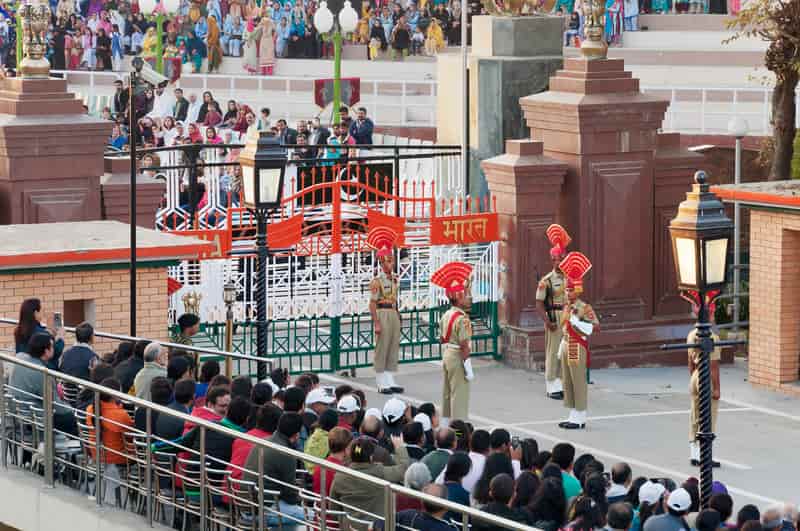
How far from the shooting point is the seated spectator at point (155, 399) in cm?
1366

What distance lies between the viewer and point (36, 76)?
22438mm

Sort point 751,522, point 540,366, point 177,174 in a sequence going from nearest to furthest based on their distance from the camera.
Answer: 1. point 751,522
2. point 540,366
3. point 177,174

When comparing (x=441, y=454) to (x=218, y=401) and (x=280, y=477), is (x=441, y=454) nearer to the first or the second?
(x=280, y=477)

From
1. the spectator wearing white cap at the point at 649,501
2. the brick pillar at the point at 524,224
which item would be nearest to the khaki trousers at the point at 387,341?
the brick pillar at the point at 524,224

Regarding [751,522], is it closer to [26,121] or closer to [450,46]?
[26,121]

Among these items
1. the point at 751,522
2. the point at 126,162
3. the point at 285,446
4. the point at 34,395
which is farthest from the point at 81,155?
the point at 751,522

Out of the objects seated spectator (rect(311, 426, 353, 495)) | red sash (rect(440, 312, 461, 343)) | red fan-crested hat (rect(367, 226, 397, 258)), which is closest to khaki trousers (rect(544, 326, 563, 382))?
red fan-crested hat (rect(367, 226, 397, 258))

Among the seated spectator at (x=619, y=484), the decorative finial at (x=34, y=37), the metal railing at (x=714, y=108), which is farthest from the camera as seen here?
the metal railing at (x=714, y=108)

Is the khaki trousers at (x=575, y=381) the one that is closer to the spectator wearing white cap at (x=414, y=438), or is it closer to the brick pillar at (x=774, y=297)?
the brick pillar at (x=774, y=297)

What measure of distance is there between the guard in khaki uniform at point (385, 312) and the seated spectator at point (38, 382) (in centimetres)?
681

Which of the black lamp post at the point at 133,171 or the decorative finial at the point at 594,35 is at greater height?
the decorative finial at the point at 594,35

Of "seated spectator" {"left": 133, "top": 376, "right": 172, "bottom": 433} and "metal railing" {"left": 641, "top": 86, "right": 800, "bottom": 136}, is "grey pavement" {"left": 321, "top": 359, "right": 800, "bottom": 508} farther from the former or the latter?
"metal railing" {"left": 641, "top": 86, "right": 800, "bottom": 136}

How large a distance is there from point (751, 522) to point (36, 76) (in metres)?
12.6

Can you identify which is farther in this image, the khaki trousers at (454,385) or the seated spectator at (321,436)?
the khaki trousers at (454,385)
